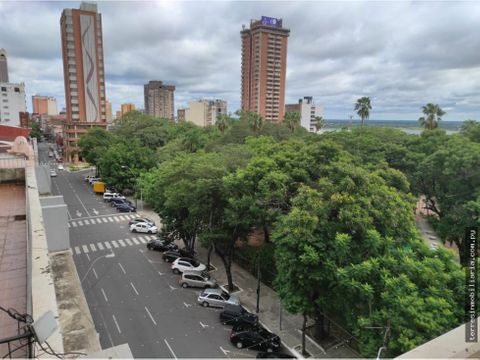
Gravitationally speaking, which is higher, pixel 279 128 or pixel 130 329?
pixel 279 128

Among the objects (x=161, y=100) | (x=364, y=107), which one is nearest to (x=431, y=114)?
(x=364, y=107)

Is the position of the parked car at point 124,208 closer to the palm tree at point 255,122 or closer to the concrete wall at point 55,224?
the palm tree at point 255,122

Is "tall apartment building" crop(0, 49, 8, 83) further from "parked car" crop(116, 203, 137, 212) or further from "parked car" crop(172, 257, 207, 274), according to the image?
"parked car" crop(172, 257, 207, 274)

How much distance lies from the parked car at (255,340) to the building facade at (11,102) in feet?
352

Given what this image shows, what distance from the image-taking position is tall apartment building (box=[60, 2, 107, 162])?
233 ft

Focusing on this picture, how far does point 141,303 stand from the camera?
20.2 m

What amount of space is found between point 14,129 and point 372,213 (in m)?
22.3

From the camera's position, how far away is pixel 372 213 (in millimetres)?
14328

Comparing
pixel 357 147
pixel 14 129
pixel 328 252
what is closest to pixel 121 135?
pixel 14 129

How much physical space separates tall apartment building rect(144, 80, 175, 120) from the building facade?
71165 millimetres

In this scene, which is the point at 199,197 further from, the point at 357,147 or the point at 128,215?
the point at 128,215

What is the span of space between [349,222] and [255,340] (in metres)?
8.20

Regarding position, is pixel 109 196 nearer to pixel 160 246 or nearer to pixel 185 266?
pixel 160 246

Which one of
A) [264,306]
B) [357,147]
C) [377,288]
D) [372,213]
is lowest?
[264,306]
